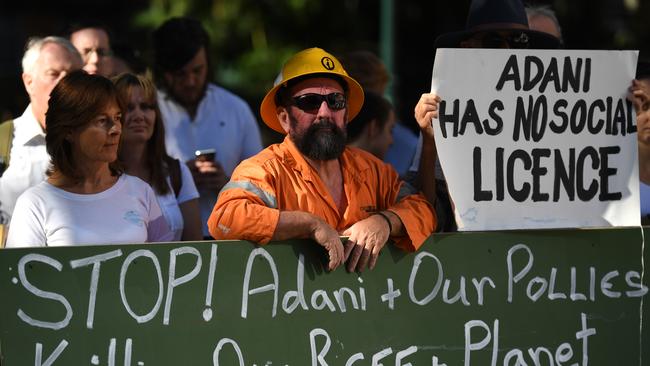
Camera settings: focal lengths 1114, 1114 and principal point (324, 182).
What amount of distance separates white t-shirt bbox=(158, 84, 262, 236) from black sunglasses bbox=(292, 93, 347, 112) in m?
1.91

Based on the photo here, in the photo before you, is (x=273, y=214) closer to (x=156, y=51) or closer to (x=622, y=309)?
(x=622, y=309)

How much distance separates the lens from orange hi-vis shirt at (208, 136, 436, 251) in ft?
12.1

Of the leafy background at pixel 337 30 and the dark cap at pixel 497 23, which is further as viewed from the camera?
the leafy background at pixel 337 30

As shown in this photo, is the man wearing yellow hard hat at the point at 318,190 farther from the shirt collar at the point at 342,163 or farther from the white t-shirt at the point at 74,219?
the white t-shirt at the point at 74,219

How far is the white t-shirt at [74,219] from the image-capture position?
3.94m

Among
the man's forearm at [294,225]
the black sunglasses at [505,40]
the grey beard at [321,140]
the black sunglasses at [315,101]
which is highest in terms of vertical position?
the black sunglasses at [505,40]

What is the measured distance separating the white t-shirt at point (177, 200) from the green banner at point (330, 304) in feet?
3.21

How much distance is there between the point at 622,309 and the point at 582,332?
0.65ft

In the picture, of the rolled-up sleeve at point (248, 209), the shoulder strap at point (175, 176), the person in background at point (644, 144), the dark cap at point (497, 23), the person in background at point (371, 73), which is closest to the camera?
the rolled-up sleeve at point (248, 209)

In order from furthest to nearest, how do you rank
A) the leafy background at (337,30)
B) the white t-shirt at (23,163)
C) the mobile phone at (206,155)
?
the leafy background at (337,30), the mobile phone at (206,155), the white t-shirt at (23,163)

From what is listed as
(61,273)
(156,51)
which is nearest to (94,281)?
(61,273)

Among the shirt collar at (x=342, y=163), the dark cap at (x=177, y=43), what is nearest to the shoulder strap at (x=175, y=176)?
the dark cap at (x=177, y=43)

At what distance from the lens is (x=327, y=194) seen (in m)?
3.94

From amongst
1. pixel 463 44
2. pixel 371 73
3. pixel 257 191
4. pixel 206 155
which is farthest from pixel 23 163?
pixel 371 73
